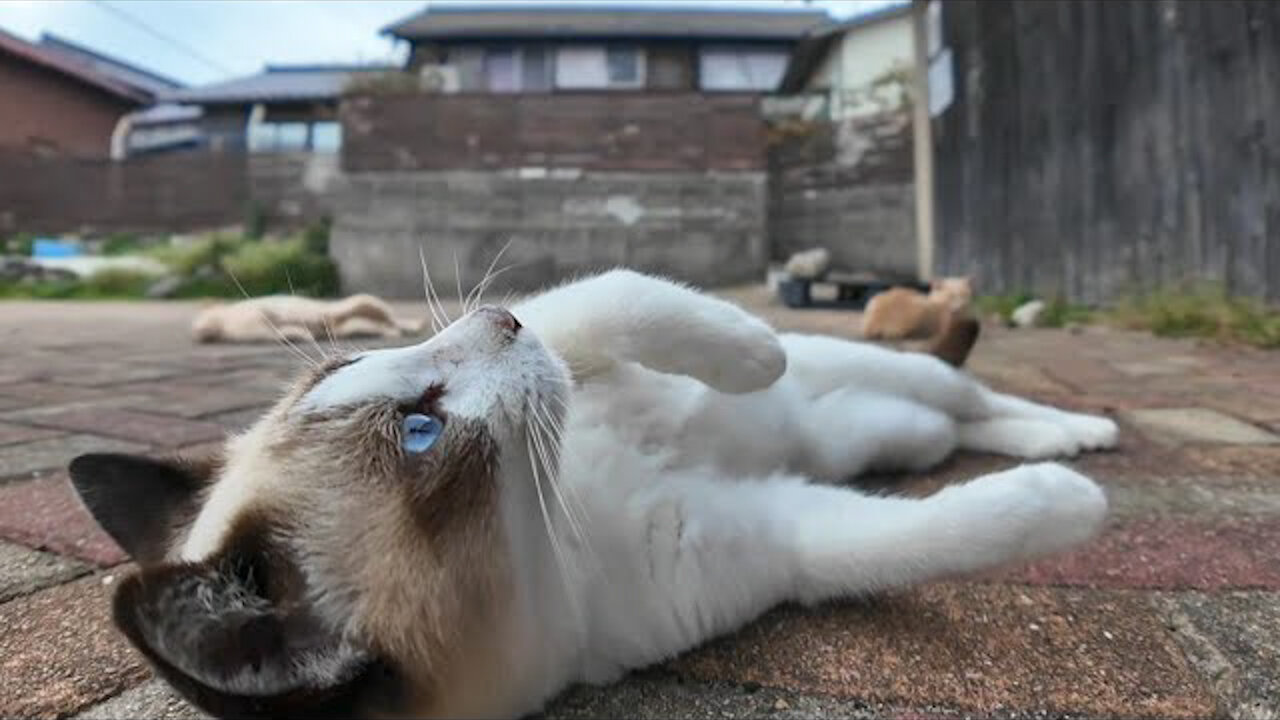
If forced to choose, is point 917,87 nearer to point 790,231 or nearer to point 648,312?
point 790,231

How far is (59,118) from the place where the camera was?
20.5 ft

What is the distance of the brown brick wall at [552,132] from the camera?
10.3 metres

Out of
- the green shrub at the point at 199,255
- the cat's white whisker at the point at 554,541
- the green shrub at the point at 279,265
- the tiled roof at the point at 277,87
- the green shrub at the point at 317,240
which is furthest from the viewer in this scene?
the tiled roof at the point at 277,87

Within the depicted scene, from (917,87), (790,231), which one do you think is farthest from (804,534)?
(790,231)

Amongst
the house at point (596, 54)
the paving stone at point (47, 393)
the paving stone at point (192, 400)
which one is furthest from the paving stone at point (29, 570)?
→ the house at point (596, 54)

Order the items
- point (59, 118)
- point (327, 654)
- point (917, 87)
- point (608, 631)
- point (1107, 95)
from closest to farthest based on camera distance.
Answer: point (327, 654) < point (608, 631) < point (1107, 95) < point (59, 118) < point (917, 87)

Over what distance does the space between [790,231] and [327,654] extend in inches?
410

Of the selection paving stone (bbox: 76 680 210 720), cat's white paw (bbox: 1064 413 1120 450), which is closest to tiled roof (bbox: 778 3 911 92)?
cat's white paw (bbox: 1064 413 1120 450)

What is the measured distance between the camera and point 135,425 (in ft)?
7.61

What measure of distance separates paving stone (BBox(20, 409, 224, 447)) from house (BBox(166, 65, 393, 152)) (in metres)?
15.5

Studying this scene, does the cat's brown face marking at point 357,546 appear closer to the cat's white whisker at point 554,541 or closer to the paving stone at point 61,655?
the cat's white whisker at point 554,541

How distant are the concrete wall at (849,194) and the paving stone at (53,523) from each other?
8765mm

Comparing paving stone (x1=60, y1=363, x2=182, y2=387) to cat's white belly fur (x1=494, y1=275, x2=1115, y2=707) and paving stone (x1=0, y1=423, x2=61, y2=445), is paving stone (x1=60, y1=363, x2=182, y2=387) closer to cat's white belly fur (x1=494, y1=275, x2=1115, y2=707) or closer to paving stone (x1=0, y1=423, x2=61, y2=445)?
paving stone (x1=0, y1=423, x2=61, y2=445)

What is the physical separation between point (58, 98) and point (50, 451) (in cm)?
458
